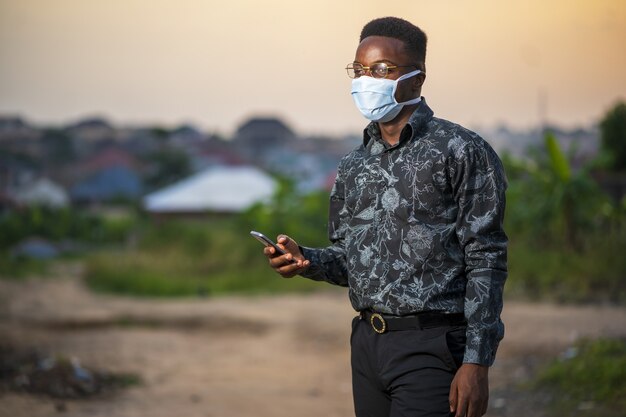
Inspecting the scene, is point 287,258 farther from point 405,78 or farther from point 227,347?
point 227,347

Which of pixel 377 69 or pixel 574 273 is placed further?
pixel 574 273

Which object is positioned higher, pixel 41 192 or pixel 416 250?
pixel 416 250

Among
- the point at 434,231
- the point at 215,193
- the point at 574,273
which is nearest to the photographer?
the point at 434,231

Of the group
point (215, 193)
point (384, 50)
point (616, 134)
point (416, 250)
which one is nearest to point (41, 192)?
point (215, 193)

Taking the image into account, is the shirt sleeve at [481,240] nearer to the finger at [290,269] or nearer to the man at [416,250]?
the man at [416,250]

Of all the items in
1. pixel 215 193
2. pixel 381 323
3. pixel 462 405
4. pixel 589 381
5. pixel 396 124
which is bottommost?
pixel 215 193

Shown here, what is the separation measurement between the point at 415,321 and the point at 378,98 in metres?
0.71

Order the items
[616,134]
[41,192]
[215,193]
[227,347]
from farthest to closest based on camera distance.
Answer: [41,192] → [215,193] → [616,134] → [227,347]

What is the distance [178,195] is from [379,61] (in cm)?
2471

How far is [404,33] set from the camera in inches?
116

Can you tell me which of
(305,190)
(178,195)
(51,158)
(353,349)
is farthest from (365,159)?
(51,158)

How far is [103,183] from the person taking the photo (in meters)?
41.8

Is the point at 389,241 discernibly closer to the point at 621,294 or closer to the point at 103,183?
the point at 621,294

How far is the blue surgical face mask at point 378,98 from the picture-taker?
9.69 ft
